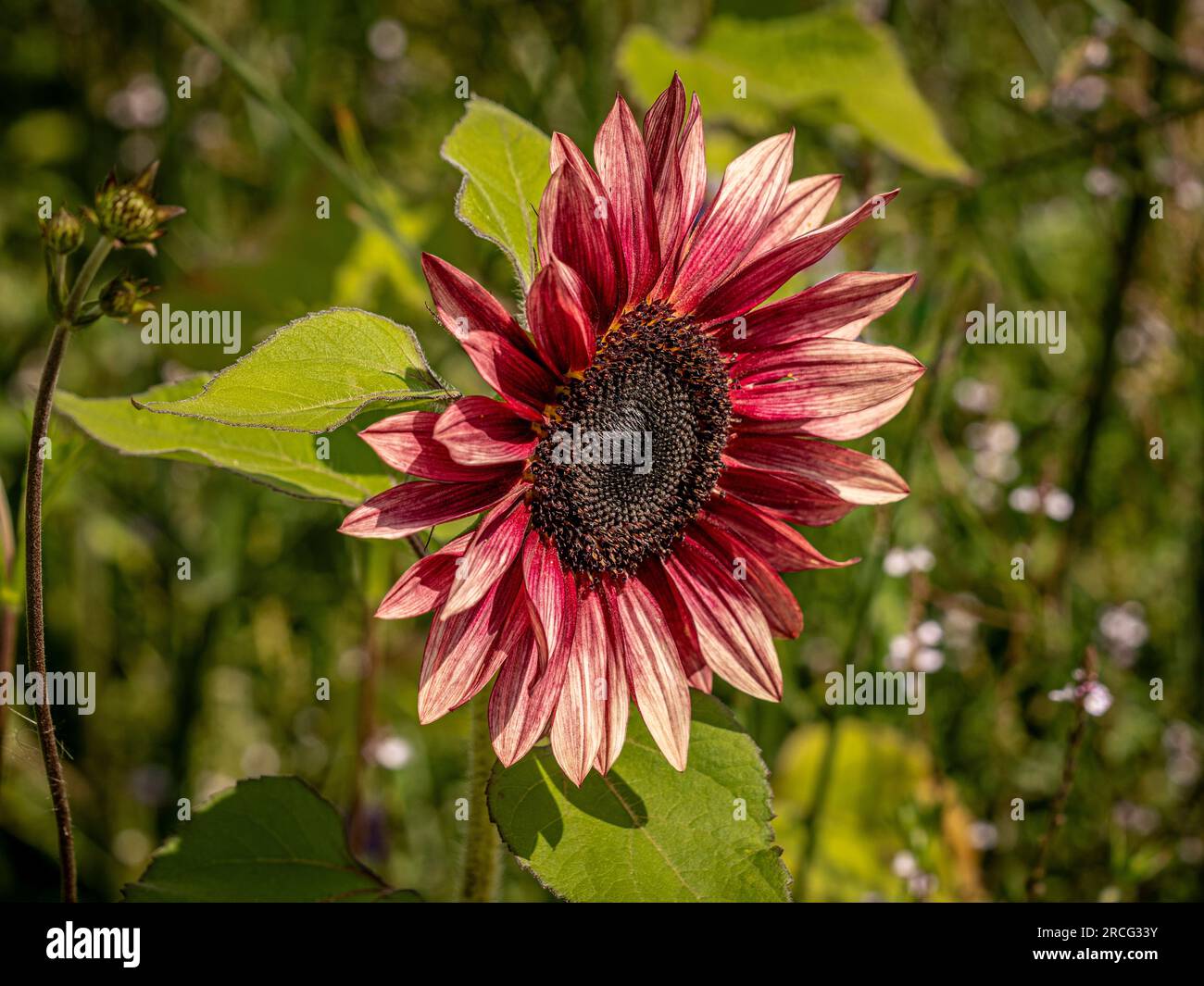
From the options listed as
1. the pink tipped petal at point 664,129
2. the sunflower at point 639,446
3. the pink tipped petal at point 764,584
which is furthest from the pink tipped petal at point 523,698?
the pink tipped petal at point 664,129

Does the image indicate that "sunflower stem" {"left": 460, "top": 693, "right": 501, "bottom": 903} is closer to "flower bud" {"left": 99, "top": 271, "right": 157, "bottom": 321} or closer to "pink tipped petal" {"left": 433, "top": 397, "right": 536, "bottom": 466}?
"pink tipped petal" {"left": 433, "top": 397, "right": 536, "bottom": 466}

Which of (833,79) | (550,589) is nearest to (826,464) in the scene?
(550,589)

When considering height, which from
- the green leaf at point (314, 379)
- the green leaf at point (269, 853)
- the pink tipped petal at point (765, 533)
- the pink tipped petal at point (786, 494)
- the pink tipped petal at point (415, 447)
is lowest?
the green leaf at point (269, 853)

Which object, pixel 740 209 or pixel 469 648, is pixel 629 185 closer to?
pixel 740 209

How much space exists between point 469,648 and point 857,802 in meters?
1.21

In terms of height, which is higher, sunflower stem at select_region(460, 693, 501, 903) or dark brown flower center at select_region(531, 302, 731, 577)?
dark brown flower center at select_region(531, 302, 731, 577)

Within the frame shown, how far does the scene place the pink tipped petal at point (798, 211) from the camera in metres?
1.04

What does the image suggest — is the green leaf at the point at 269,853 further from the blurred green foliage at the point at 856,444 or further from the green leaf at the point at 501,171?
the green leaf at the point at 501,171

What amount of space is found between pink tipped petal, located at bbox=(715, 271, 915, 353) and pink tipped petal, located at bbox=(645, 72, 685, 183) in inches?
6.8

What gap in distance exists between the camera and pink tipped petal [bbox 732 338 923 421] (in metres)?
1.03

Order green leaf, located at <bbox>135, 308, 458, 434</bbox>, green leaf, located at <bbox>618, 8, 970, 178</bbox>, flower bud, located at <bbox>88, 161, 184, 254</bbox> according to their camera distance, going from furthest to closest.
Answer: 1. green leaf, located at <bbox>618, 8, 970, 178</bbox>
2. flower bud, located at <bbox>88, 161, 184, 254</bbox>
3. green leaf, located at <bbox>135, 308, 458, 434</bbox>

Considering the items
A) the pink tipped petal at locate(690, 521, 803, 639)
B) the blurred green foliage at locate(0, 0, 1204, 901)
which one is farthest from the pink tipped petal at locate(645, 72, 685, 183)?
the blurred green foliage at locate(0, 0, 1204, 901)

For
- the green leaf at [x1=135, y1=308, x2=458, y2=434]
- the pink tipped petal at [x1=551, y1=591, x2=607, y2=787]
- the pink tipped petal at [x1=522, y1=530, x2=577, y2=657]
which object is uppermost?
the green leaf at [x1=135, y1=308, x2=458, y2=434]
